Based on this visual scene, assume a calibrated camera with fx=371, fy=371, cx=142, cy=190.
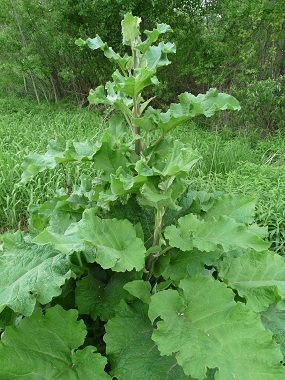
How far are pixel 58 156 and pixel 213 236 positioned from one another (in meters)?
0.64

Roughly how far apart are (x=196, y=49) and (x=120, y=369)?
837cm

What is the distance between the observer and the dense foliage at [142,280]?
3.61 feet

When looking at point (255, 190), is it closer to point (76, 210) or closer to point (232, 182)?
point (232, 182)

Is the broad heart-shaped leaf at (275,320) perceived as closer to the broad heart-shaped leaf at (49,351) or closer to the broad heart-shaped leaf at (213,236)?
the broad heart-shaped leaf at (213,236)

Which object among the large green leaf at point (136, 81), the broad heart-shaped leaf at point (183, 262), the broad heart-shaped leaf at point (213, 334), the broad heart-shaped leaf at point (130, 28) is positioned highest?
the broad heart-shaped leaf at point (130, 28)

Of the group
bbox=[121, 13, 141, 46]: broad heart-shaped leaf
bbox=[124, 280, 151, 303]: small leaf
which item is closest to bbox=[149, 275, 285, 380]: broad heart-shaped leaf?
bbox=[124, 280, 151, 303]: small leaf

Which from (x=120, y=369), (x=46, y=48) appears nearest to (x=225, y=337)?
(x=120, y=369)

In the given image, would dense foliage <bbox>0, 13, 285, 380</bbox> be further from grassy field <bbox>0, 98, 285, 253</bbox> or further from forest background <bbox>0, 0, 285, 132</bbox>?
forest background <bbox>0, 0, 285, 132</bbox>

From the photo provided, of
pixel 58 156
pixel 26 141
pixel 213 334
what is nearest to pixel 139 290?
pixel 213 334

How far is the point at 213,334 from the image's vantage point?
112 centimetres

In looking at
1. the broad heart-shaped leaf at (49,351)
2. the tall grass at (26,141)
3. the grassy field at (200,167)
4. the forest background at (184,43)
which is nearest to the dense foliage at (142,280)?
the broad heart-shaped leaf at (49,351)

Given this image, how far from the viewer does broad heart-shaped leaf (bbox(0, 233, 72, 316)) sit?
3.61ft

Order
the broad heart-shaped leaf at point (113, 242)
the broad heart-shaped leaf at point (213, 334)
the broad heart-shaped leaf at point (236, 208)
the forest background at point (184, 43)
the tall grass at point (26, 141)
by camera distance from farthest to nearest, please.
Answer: the forest background at point (184, 43), the tall grass at point (26, 141), the broad heart-shaped leaf at point (236, 208), the broad heart-shaped leaf at point (113, 242), the broad heart-shaped leaf at point (213, 334)

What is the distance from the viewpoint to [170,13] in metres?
8.62
